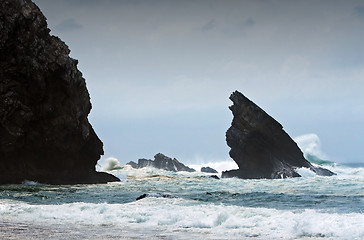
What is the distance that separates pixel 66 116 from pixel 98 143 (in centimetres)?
715

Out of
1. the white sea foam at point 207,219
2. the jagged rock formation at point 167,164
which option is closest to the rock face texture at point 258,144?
the jagged rock formation at point 167,164

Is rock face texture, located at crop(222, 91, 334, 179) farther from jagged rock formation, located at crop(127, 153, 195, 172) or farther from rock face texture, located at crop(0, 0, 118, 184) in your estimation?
A: jagged rock formation, located at crop(127, 153, 195, 172)

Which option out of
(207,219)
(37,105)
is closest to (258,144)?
(37,105)

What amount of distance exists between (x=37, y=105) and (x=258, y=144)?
108ft

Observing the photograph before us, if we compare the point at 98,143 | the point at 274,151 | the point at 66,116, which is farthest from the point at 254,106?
the point at 66,116

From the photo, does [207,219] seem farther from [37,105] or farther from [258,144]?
[258,144]

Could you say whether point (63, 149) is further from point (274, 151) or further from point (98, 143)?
A: point (274, 151)

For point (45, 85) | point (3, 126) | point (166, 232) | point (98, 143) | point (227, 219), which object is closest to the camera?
point (166, 232)

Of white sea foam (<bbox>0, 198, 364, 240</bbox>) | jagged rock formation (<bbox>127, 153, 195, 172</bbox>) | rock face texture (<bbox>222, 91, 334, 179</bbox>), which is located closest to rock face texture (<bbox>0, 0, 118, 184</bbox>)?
white sea foam (<bbox>0, 198, 364, 240</bbox>)

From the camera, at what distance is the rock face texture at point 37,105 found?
126ft

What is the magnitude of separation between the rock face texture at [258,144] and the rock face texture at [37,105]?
967 inches

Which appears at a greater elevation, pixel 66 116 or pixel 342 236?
pixel 66 116

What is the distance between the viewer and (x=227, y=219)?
12.8m

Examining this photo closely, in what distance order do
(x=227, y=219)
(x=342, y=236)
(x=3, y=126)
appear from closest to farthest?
(x=342, y=236) < (x=227, y=219) < (x=3, y=126)
